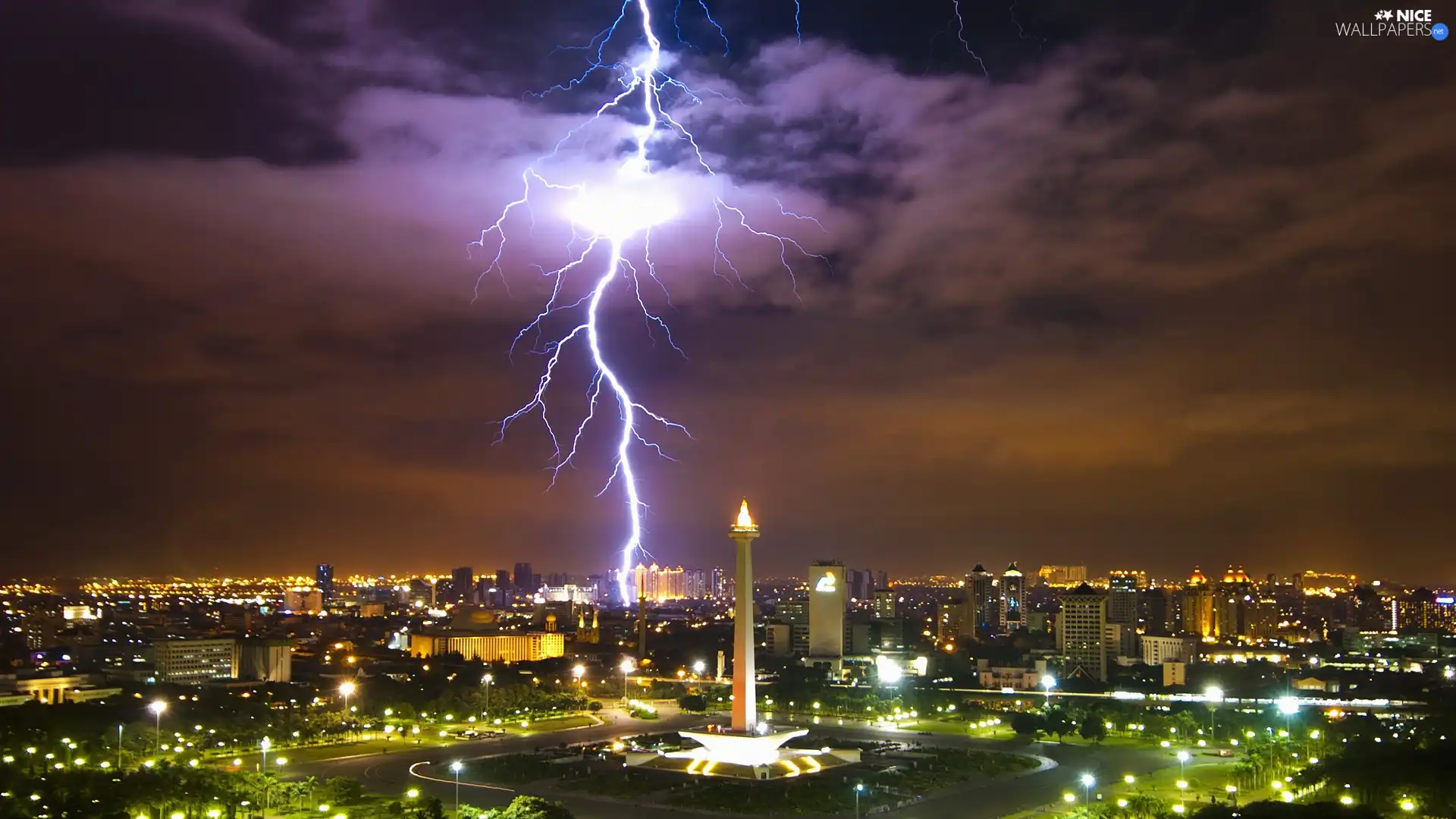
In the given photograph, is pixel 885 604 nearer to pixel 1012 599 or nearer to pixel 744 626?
pixel 1012 599

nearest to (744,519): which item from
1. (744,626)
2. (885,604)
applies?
(744,626)

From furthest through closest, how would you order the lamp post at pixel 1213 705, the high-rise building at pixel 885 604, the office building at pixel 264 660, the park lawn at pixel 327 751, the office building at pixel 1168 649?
the high-rise building at pixel 885 604 < the office building at pixel 1168 649 < the office building at pixel 264 660 < the lamp post at pixel 1213 705 < the park lawn at pixel 327 751

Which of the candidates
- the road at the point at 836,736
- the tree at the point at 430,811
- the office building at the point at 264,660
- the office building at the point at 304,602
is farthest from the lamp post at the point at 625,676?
the office building at the point at 304,602

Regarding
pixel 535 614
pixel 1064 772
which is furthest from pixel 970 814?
pixel 535 614

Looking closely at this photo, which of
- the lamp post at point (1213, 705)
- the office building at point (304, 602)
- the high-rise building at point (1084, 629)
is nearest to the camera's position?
the lamp post at point (1213, 705)

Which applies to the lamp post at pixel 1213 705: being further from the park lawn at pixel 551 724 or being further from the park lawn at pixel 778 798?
the park lawn at pixel 551 724

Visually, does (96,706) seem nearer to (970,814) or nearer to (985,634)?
(970,814)
